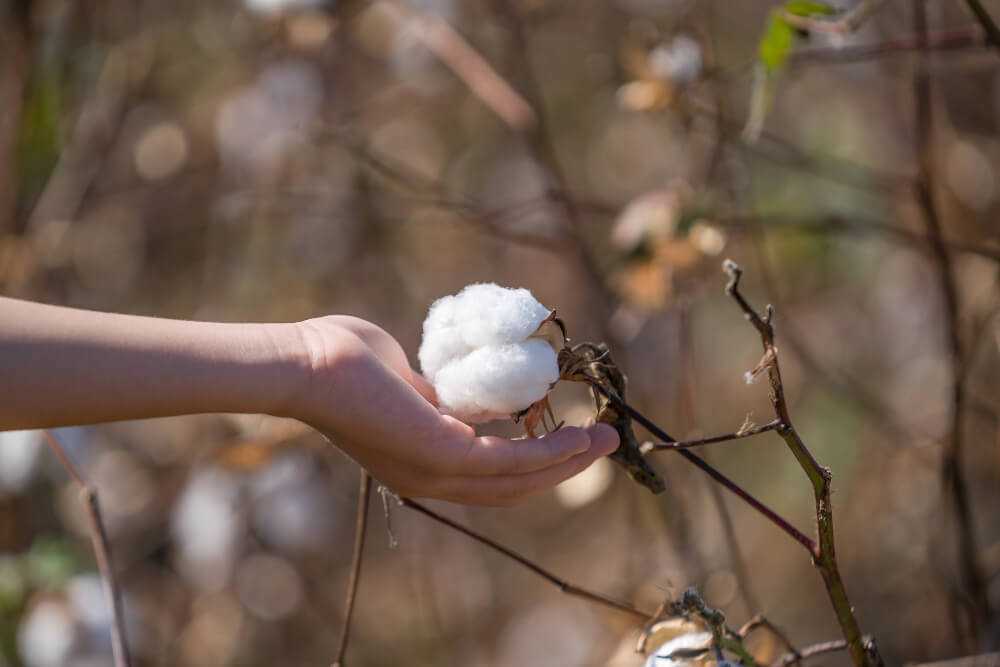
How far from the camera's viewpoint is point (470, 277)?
2891 millimetres

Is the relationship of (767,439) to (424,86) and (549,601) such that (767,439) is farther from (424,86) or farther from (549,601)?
(424,86)

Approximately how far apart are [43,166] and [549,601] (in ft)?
5.38

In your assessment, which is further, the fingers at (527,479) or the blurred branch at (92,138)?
the blurred branch at (92,138)

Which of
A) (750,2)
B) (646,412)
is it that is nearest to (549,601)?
(646,412)

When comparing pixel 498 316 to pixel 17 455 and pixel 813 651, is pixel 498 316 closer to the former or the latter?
pixel 813 651

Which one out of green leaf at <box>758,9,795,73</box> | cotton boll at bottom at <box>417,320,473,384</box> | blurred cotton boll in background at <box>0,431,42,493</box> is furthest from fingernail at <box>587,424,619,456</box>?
blurred cotton boll in background at <box>0,431,42,493</box>

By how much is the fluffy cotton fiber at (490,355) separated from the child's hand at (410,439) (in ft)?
0.08

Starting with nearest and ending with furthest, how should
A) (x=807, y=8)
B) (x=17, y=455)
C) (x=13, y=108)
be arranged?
(x=807, y=8) → (x=17, y=455) → (x=13, y=108)

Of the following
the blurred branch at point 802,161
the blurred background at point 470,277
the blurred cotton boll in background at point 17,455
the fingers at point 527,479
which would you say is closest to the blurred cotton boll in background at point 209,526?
the blurred background at point 470,277

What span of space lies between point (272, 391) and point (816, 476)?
352 millimetres

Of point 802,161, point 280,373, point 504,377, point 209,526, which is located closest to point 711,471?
point 504,377

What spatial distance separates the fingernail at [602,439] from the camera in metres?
0.66

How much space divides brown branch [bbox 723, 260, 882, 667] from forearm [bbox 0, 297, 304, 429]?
0.91 ft

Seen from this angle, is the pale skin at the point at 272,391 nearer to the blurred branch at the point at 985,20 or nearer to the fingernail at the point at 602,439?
the fingernail at the point at 602,439
